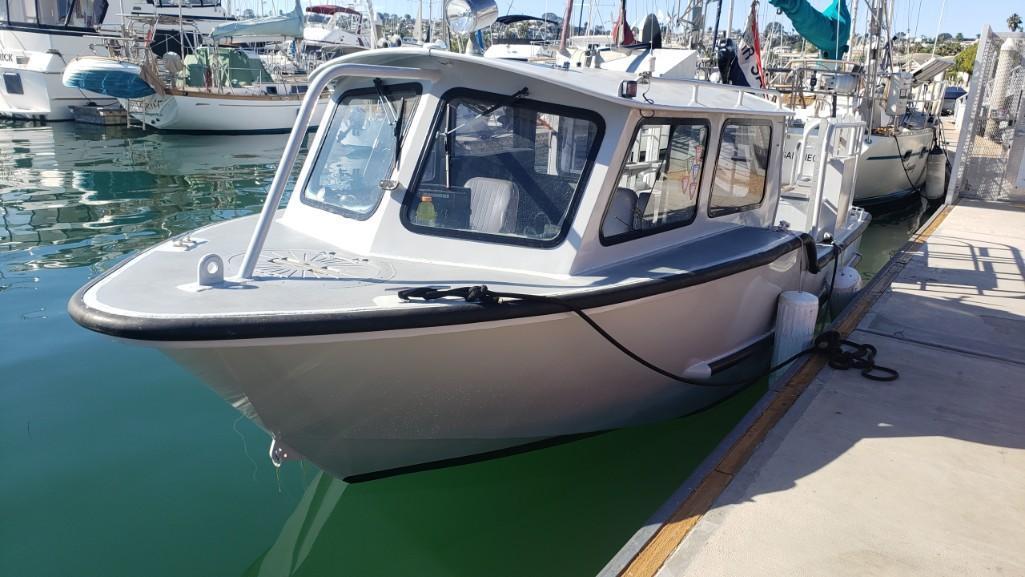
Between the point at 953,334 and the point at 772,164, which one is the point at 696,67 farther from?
the point at 953,334

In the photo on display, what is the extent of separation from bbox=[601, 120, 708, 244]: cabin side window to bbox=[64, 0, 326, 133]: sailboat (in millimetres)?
20233

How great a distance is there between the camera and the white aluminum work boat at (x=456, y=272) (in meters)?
3.28

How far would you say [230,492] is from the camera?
14.5ft

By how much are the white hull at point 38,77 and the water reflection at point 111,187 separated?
4.02ft

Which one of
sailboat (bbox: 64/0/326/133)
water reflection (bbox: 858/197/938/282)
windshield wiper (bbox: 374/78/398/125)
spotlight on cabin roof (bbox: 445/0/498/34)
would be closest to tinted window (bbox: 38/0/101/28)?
sailboat (bbox: 64/0/326/133)

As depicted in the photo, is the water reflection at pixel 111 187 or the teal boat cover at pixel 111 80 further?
the teal boat cover at pixel 111 80

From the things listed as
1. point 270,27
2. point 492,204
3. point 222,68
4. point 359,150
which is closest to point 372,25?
point 359,150

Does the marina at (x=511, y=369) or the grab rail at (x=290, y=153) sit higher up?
the grab rail at (x=290, y=153)

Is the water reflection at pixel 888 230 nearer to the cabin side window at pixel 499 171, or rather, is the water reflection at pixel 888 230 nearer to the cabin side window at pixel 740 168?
the cabin side window at pixel 740 168

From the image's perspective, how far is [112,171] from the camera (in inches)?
603

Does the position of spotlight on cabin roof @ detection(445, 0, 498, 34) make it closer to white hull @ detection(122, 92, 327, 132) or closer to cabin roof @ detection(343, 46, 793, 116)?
cabin roof @ detection(343, 46, 793, 116)

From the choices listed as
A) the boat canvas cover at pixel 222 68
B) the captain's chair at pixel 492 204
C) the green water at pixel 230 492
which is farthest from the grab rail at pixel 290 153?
the boat canvas cover at pixel 222 68

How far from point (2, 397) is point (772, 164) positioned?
5.71m

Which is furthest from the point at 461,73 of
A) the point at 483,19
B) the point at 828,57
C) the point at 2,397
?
the point at 828,57
